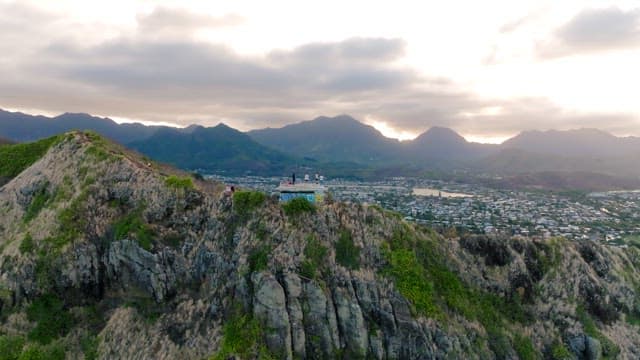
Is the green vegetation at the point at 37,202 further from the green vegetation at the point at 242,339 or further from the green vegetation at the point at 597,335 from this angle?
the green vegetation at the point at 597,335

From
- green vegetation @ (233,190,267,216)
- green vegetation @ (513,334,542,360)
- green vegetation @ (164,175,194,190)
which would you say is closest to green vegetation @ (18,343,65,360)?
green vegetation @ (164,175,194,190)

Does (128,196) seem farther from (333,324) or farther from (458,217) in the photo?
(458,217)

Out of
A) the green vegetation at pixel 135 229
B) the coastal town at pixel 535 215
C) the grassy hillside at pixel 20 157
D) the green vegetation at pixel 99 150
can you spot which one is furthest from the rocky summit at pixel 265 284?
the coastal town at pixel 535 215

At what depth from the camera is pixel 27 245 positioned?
5094cm

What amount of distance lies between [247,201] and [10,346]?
26132 mm

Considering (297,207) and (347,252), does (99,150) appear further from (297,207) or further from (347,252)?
(347,252)

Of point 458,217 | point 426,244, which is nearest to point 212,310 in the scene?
point 426,244

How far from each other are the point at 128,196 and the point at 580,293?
54550 mm

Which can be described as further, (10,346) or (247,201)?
(247,201)

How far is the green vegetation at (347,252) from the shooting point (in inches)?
1886

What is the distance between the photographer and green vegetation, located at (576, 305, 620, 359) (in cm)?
5081

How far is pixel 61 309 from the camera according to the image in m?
47.4

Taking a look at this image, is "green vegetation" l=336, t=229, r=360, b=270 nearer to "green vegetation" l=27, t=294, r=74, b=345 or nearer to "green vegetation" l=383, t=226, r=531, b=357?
"green vegetation" l=383, t=226, r=531, b=357

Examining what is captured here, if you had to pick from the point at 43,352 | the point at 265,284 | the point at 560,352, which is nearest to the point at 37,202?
the point at 43,352
